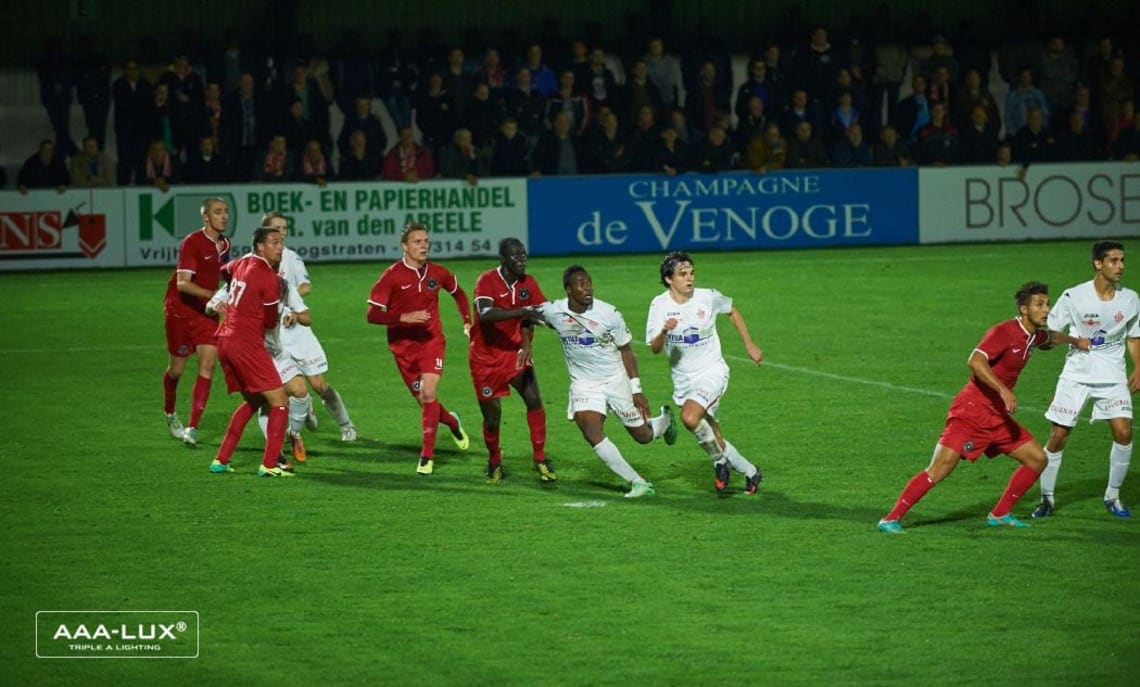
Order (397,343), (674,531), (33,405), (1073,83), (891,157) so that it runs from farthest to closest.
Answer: (1073,83)
(891,157)
(33,405)
(397,343)
(674,531)

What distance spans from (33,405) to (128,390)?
3.56 feet

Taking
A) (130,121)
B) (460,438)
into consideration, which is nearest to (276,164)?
(130,121)

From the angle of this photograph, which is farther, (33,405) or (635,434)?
(33,405)

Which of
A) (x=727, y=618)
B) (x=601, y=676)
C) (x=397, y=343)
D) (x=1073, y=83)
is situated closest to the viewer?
(x=601, y=676)

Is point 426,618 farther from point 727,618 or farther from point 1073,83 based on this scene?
point 1073,83

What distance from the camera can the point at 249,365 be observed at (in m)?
12.0

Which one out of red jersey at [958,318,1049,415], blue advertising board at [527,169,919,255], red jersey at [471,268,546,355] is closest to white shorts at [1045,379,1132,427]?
red jersey at [958,318,1049,415]

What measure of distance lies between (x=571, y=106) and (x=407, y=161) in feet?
10.5

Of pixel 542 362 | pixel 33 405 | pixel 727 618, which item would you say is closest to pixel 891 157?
pixel 542 362

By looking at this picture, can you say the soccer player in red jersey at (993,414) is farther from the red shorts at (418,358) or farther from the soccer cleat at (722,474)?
the red shorts at (418,358)

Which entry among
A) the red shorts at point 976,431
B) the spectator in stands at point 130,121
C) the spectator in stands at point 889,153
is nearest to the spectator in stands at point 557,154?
the spectator in stands at point 889,153

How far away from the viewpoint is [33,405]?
618 inches

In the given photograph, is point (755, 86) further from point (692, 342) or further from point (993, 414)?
point (993, 414)

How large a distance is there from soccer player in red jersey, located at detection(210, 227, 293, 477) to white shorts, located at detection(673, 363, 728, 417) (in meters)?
3.00
